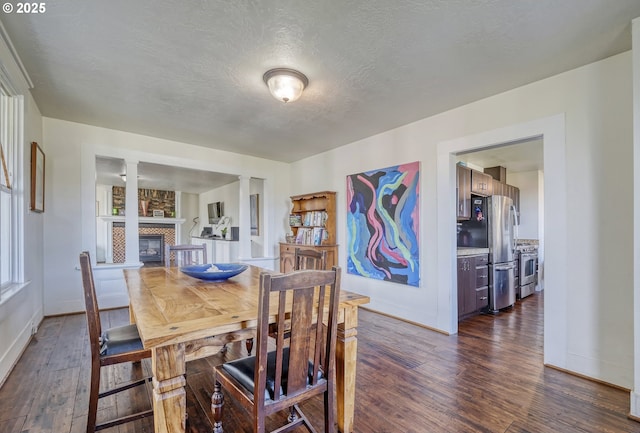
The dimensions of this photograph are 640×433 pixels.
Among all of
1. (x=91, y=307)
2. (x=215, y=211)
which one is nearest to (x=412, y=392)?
(x=91, y=307)

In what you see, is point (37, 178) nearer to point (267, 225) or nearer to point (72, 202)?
point (72, 202)

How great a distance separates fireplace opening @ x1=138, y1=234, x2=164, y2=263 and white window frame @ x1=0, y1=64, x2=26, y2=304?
6.15 metres

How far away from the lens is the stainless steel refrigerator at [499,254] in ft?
13.4

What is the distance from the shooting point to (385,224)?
3.89 m

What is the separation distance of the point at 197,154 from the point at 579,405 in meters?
5.17

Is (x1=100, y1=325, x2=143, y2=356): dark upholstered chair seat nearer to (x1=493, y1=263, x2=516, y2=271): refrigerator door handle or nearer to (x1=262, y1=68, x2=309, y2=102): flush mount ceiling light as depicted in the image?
(x1=262, y1=68, x2=309, y2=102): flush mount ceiling light

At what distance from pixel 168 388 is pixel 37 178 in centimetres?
341

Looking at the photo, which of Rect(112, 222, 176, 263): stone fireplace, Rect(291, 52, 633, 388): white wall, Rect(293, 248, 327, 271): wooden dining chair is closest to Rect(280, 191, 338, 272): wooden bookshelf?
Rect(293, 248, 327, 271): wooden dining chair

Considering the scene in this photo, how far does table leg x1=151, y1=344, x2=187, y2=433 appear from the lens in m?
1.12

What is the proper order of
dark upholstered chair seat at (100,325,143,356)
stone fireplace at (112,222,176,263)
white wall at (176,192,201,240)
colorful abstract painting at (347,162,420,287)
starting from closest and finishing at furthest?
dark upholstered chair seat at (100,325,143,356), colorful abstract painting at (347,162,420,287), stone fireplace at (112,222,176,263), white wall at (176,192,201,240)

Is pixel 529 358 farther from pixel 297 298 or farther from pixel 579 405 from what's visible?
pixel 297 298

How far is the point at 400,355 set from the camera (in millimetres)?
2639

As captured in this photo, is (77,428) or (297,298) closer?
(297,298)

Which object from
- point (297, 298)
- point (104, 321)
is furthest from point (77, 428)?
point (104, 321)
